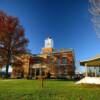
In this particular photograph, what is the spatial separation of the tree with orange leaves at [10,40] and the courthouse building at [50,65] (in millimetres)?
6334

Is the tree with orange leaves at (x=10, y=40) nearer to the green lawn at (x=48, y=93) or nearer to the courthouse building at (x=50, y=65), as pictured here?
the courthouse building at (x=50, y=65)

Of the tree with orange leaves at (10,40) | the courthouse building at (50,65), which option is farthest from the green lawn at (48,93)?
the courthouse building at (50,65)

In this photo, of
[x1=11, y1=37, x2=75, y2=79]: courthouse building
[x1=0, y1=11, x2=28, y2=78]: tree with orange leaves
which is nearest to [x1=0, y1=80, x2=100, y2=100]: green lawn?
[x1=0, y1=11, x2=28, y2=78]: tree with orange leaves

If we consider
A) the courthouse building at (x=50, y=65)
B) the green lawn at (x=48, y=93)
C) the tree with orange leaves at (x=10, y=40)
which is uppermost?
the tree with orange leaves at (x=10, y=40)

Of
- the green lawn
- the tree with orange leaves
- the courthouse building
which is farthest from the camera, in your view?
the courthouse building

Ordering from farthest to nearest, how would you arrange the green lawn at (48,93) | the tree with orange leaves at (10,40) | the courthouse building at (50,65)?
1. the courthouse building at (50,65)
2. the tree with orange leaves at (10,40)
3. the green lawn at (48,93)

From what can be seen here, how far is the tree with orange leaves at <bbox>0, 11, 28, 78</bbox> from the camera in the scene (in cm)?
3831

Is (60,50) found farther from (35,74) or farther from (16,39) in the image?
(16,39)

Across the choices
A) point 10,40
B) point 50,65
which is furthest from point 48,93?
point 50,65

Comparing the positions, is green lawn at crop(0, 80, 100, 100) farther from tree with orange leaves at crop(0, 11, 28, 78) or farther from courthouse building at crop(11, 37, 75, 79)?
courthouse building at crop(11, 37, 75, 79)

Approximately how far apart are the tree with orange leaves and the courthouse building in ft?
20.8

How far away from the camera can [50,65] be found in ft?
157

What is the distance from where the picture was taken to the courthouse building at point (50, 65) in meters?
46.7

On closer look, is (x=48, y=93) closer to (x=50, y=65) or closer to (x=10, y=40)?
(x=10, y=40)
